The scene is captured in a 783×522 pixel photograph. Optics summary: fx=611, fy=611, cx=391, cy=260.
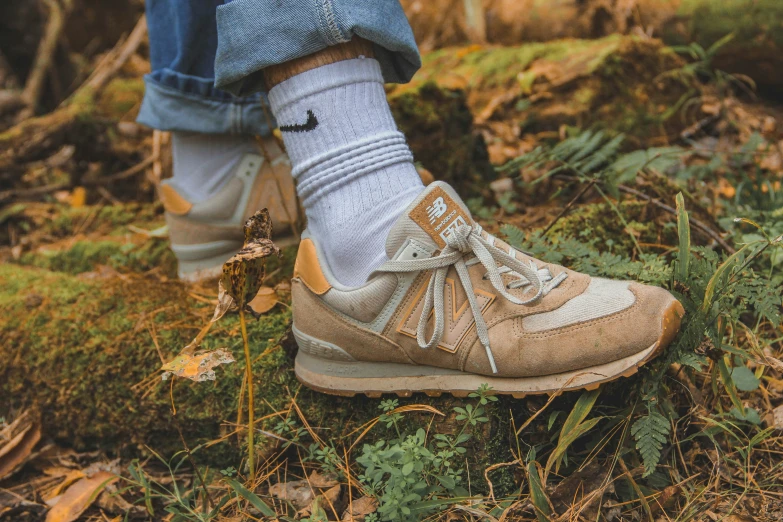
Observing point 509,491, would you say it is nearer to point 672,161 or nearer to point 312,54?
point 312,54

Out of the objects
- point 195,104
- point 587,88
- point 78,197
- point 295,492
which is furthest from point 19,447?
point 587,88

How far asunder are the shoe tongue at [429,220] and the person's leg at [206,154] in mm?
758

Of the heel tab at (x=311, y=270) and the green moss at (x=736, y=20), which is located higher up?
the heel tab at (x=311, y=270)

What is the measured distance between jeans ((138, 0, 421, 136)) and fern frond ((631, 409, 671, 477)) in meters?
1.01

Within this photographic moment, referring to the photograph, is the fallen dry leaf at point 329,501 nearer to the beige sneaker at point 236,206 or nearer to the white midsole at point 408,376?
the white midsole at point 408,376

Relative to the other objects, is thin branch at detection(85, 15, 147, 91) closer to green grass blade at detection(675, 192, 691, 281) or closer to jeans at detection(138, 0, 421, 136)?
jeans at detection(138, 0, 421, 136)

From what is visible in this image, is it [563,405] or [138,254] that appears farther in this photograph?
[138,254]

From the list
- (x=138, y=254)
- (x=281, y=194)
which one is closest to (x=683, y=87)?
(x=281, y=194)

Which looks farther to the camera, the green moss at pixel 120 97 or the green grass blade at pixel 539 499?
the green moss at pixel 120 97

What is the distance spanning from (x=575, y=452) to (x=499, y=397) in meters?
0.21

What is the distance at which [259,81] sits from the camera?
60.2 inches

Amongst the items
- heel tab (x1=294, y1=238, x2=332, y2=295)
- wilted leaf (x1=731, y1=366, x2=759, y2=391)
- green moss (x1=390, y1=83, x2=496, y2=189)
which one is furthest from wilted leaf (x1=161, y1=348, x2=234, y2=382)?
green moss (x1=390, y1=83, x2=496, y2=189)

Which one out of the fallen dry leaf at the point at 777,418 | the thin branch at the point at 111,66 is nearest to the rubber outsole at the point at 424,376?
the fallen dry leaf at the point at 777,418

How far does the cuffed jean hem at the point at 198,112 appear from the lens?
6.35ft
